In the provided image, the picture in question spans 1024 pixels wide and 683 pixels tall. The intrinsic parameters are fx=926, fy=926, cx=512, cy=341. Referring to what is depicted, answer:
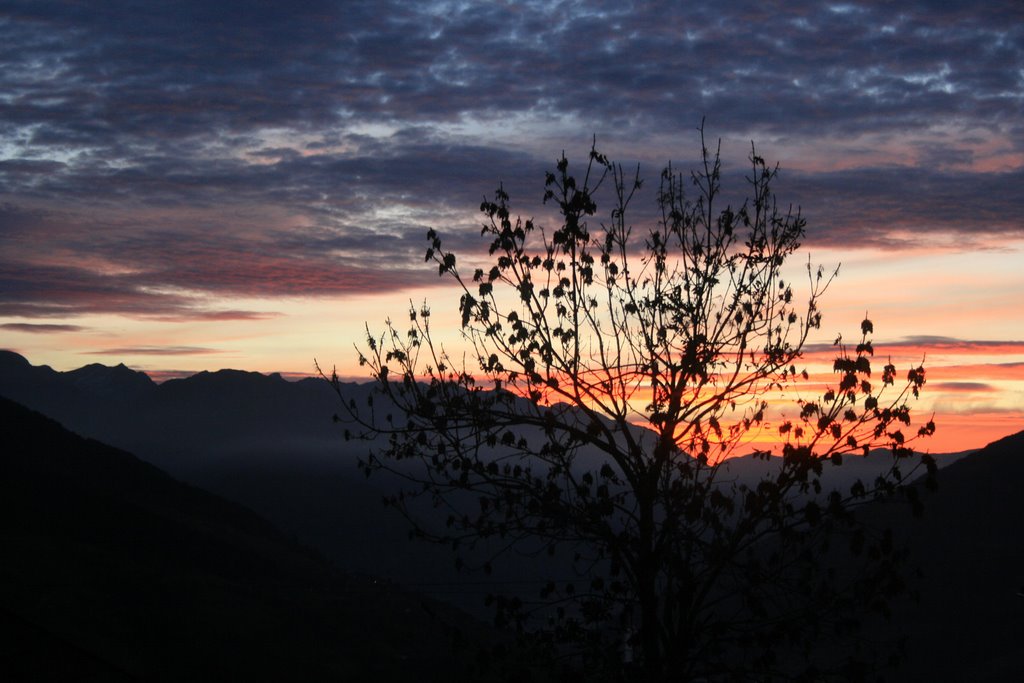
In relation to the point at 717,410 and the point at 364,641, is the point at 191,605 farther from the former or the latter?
the point at 717,410

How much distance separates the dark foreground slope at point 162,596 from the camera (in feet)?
209

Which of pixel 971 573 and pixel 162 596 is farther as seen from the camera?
pixel 971 573

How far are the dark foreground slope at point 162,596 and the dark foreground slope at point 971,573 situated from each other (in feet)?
141

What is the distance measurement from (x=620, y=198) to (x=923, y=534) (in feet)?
370

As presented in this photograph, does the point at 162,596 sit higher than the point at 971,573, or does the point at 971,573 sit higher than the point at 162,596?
the point at 162,596

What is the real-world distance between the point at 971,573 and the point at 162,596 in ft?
272

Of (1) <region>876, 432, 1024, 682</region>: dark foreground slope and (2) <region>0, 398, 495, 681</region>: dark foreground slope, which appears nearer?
(2) <region>0, 398, 495, 681</region>: dark foreground slope

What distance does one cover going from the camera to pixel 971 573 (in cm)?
10106

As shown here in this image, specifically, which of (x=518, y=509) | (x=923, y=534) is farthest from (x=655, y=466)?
(x=923, y=534)

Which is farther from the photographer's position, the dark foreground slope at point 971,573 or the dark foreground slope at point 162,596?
the dark foreground slope at point 971,573

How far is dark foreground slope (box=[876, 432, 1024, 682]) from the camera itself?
80625 mm

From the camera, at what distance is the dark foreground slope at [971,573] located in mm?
80625

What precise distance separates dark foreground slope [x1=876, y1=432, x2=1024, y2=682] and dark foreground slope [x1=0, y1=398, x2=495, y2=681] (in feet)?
141

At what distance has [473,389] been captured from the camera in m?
15.6
